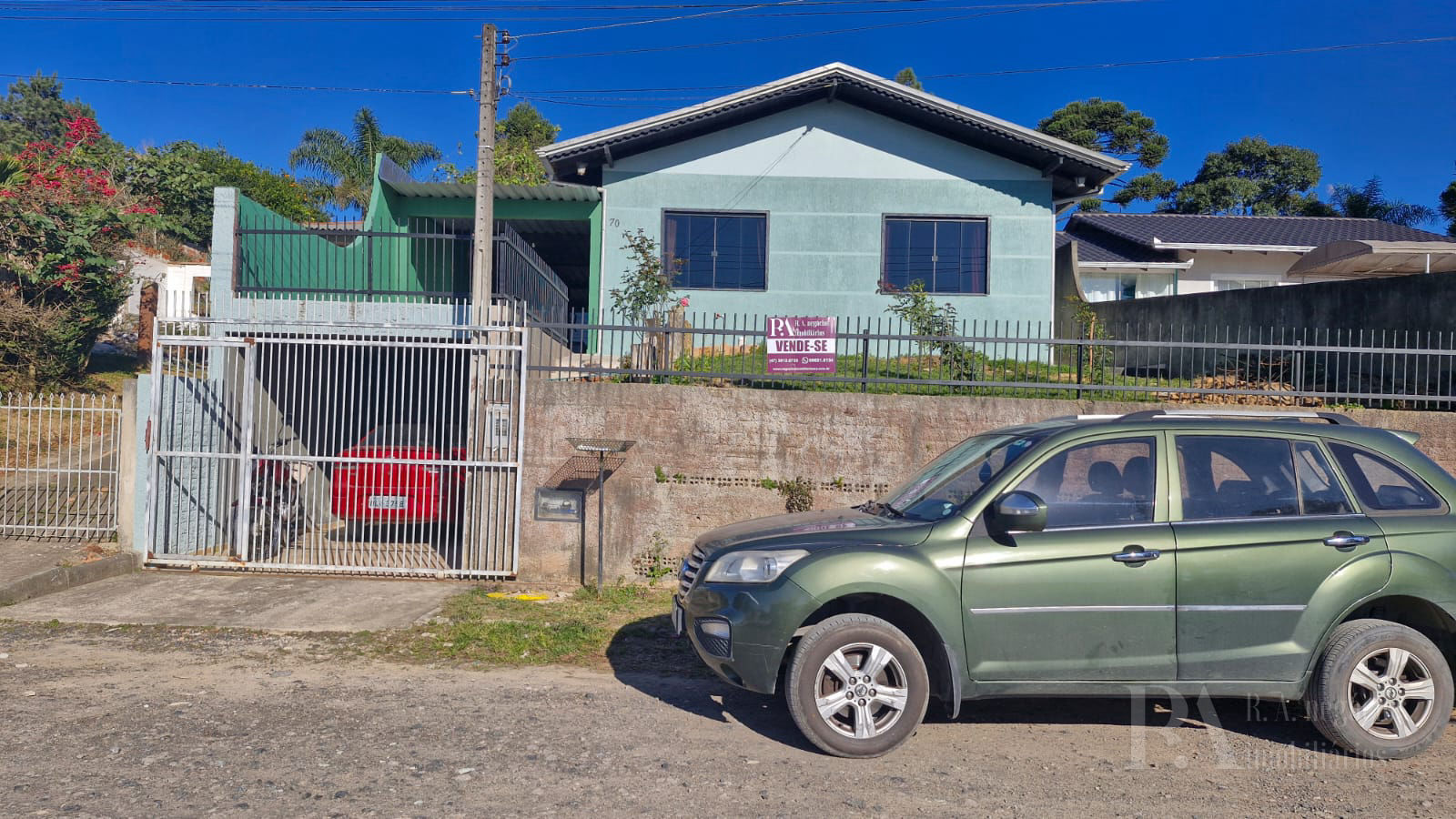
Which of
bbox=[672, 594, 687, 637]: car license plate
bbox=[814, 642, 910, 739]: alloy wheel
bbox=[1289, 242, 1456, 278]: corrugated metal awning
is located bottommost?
bbox=[814, 642, 910, 739]: alloy wheel

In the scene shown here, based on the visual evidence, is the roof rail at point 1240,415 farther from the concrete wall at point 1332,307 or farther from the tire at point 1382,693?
the concrete wall at point 1332,307

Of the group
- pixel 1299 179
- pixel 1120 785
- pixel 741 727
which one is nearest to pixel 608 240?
pixel 741 727

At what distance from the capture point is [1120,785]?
4.53 m

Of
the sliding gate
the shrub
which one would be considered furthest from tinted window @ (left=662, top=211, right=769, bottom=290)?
the shrub

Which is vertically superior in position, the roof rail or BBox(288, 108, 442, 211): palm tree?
BBox(288, 108, 442, 211): palm tree

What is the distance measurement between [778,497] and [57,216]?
1408cm

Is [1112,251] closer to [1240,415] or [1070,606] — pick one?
[1240,415]

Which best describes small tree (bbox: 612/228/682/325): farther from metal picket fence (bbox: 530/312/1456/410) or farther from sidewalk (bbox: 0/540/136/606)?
sidewalk (bbox: 0/540/136/606)

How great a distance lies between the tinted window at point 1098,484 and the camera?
503 centimetres

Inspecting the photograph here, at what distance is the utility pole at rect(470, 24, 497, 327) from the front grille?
21.1 ft

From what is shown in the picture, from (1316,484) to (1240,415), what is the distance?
528 mm

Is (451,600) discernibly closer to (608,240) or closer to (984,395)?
(984,395)

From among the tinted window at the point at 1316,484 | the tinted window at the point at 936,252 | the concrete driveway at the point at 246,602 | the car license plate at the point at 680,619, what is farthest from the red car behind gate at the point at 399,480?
the tinted window at the point at 936,252

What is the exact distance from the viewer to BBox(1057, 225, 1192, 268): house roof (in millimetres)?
21969
